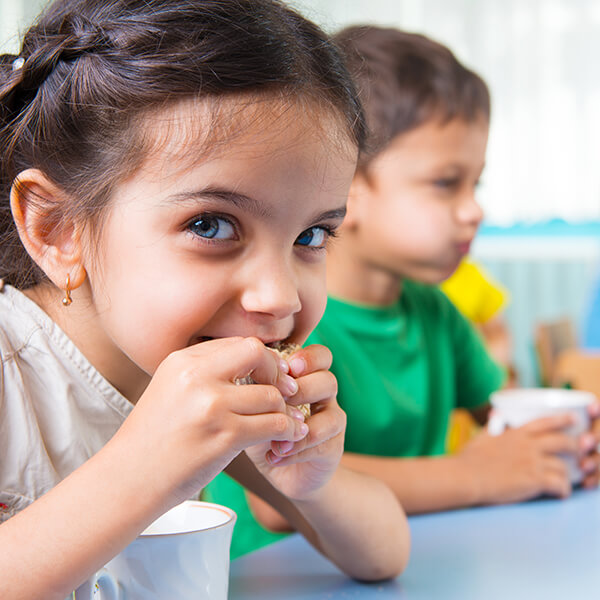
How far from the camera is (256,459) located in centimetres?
69

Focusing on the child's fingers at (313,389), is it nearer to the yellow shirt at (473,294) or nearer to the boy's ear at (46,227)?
the boy's ear at (46,227)

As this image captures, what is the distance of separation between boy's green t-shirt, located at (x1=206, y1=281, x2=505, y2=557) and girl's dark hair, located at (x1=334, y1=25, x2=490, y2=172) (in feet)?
0.85

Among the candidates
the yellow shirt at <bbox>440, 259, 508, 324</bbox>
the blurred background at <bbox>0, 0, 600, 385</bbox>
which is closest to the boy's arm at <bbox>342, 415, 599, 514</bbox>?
the yellow shirt at <bbox>440, 259, 508, 324</bbox>

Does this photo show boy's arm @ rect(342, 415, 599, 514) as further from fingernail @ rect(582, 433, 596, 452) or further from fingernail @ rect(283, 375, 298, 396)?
fingernail @ rect(283, 375, 298, 396)

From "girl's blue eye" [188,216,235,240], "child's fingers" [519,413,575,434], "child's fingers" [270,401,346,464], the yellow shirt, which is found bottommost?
the yellow shirt

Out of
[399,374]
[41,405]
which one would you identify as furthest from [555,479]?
[41,405]

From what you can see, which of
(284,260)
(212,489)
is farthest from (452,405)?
(284,260)

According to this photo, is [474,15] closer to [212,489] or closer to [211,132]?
[212,489]

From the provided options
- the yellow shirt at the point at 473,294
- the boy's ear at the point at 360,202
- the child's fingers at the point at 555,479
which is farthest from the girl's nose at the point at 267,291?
the yellow shirt at the point at 473,294

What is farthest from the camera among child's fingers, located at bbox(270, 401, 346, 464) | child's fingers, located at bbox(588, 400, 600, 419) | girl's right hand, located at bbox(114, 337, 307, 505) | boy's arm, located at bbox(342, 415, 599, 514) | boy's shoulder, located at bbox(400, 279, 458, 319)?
boy's shoulder, located at bbox(400, 279, 458, 319)

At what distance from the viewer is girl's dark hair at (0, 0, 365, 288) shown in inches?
23.0

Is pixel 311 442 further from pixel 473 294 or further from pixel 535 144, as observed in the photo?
pixel 535 144

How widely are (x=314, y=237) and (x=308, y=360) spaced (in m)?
0.10

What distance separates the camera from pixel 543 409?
3.19 ft
